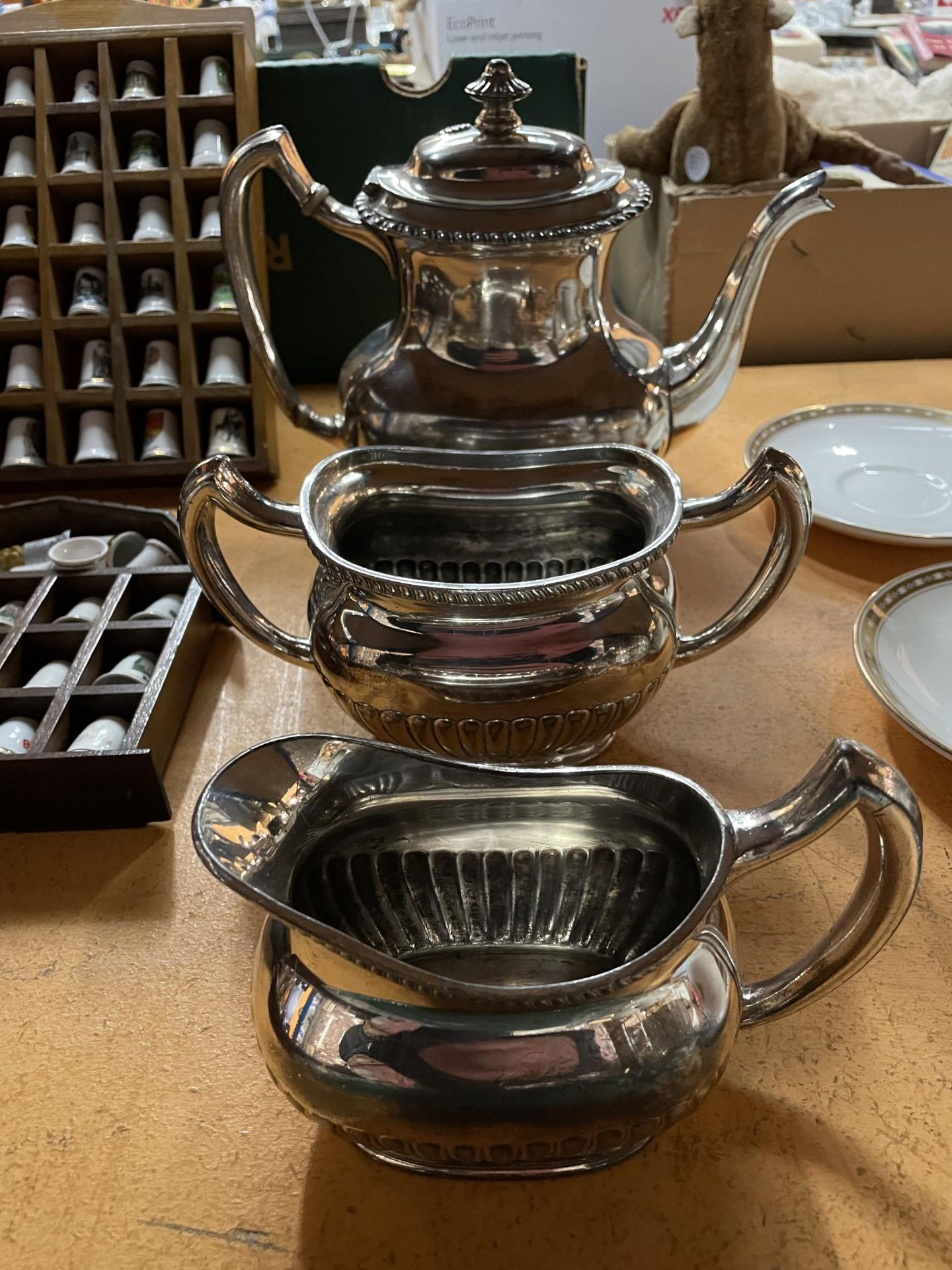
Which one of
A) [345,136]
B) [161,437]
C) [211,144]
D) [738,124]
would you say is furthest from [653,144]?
[161,437]

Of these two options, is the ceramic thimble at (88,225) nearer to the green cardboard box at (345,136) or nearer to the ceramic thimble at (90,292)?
the ceramic thimble at (90,292)

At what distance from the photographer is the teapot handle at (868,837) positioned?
31cm

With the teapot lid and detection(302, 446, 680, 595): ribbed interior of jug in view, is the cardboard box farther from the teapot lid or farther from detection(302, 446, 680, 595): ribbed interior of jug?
detection(302, 446, 680, 595): ribbed interior of jug

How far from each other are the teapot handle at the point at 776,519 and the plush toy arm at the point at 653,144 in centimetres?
52

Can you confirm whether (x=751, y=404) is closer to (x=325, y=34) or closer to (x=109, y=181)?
(x=109, y=181)

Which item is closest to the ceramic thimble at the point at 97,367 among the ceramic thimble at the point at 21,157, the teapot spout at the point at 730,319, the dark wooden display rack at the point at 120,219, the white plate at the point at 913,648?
the dark wooden display rack at the point at 120,219

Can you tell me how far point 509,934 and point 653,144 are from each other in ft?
2.32

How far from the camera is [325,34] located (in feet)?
4.88

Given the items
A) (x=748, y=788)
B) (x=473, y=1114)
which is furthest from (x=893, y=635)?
(x=473, y=1114)

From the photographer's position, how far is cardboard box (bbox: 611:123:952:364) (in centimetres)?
81

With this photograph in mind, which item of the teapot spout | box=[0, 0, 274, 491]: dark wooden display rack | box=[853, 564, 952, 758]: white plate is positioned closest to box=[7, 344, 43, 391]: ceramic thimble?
box=[0, 0, 274, 491]: dark wooden display rack

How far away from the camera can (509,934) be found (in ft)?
1.31

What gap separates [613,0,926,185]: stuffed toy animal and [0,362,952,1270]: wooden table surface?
494mm

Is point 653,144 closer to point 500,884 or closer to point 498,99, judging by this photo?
point 498,99
